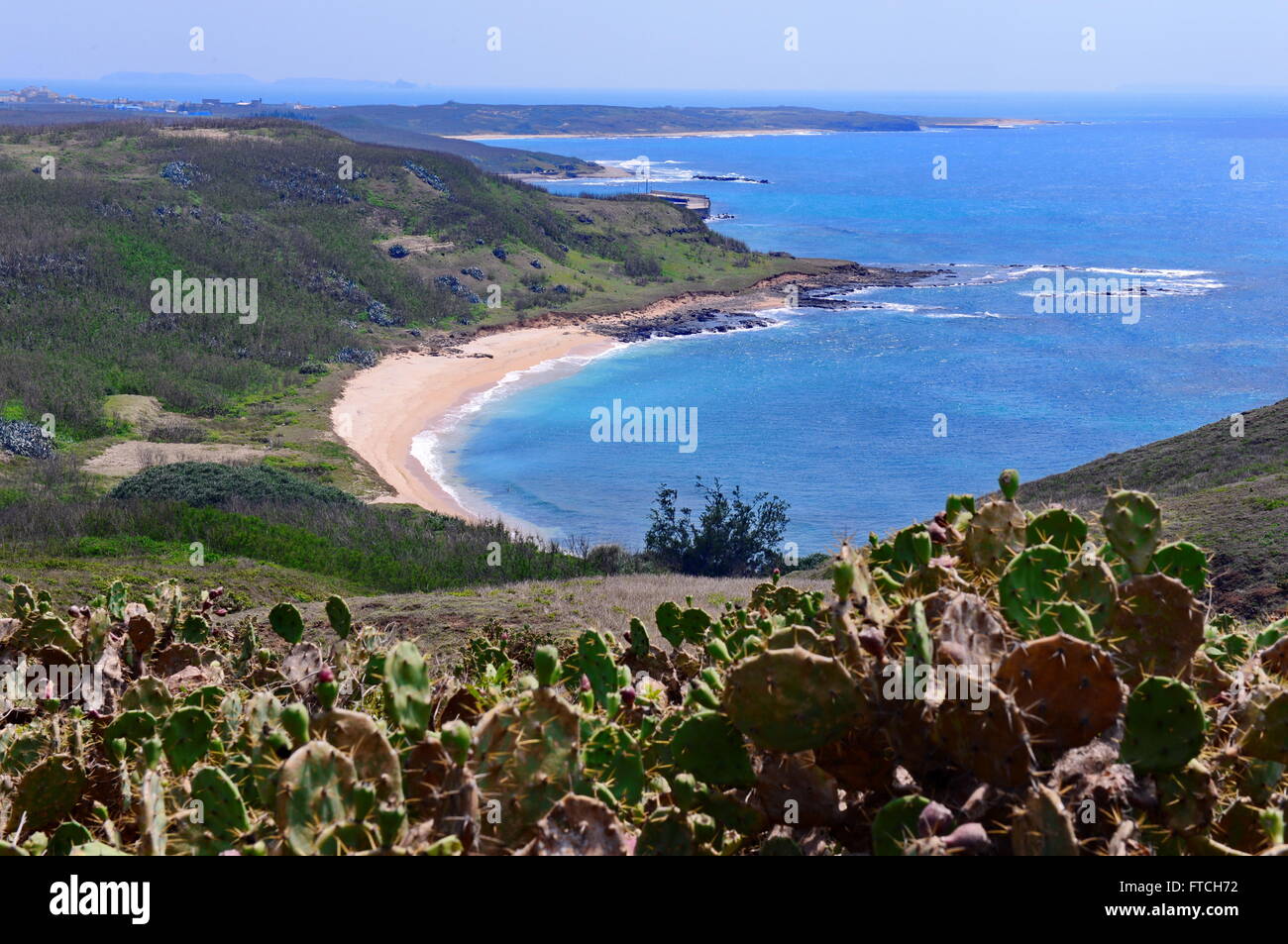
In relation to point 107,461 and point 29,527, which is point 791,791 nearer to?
point 29,527

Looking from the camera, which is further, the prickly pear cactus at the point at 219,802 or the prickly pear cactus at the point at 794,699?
the prickly pear cactus at the point at 219,802

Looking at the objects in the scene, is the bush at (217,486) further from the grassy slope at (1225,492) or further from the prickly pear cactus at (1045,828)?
the prickly pear cactus at (1045,828)

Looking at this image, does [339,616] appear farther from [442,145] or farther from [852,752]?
[442,145]

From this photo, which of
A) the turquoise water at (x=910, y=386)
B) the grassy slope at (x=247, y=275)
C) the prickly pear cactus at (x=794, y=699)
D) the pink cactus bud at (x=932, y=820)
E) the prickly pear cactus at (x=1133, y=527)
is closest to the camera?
the pink cactus bud at (x=932, y=820)

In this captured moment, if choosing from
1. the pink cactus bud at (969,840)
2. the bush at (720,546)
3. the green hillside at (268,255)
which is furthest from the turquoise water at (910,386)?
the pink cactus bud at (969,840)

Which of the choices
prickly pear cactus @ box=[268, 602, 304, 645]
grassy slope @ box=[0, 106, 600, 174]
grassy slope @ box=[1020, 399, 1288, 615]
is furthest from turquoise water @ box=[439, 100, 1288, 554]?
grassy slope @ box=[0, 106, 600, 174]

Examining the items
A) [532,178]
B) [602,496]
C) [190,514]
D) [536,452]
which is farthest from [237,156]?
[532,178]

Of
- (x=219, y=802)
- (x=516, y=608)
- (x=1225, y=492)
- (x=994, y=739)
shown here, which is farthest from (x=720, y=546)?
(x=994, y=739)
